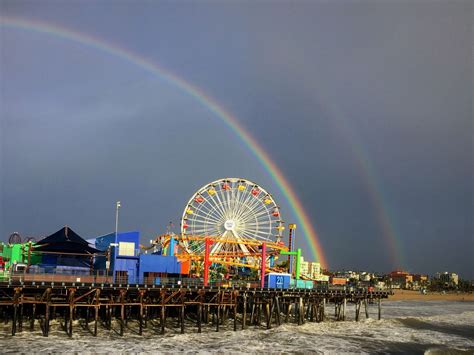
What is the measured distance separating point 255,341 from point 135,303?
10.2 meters

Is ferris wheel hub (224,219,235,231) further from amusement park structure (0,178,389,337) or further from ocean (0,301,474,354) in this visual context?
ocean (0,301,474,354)

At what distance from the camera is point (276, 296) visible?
5375 cm

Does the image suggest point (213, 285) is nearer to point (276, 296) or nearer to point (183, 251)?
point (276, 296)

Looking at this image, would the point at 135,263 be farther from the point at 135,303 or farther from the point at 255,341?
the point at 255,341

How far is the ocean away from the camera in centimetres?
3800

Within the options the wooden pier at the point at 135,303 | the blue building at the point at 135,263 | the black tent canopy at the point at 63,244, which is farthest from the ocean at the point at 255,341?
the black tent canopy at the point at 63,244

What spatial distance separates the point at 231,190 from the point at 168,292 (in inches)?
1300

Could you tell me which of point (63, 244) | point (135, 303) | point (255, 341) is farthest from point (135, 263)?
point (255, 341)

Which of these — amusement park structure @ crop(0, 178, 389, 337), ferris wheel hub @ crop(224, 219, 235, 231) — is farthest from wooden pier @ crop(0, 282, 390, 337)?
ferris wheel hub @ crop(224, 219, 235, 231)

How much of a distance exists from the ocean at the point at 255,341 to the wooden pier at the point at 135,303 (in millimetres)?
981

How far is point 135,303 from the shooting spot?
145 feet

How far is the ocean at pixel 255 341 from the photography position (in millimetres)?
38000

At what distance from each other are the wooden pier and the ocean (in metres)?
0.98

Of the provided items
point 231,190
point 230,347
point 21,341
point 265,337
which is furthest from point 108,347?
point 231,190
